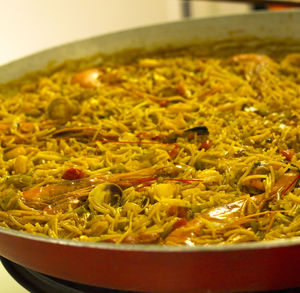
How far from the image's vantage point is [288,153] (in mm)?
1600

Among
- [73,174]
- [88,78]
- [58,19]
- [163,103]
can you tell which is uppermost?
[58,19]

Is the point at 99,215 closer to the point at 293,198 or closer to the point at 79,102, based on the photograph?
the point at 293,198

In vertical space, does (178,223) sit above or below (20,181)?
below

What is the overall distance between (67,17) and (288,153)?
2.99 meters

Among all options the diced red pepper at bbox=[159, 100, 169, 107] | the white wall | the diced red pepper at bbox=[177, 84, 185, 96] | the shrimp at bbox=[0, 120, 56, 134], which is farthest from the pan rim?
the white wall

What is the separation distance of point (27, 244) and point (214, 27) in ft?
5.91

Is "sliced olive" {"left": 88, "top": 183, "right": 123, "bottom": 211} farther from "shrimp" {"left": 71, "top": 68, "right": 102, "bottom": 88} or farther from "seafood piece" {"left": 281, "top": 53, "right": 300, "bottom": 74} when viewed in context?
"seafood piece" {"left": 281, "top": 53, "right": 300, "bottom": 74}

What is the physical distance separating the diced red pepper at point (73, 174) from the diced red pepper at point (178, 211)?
0.37 m

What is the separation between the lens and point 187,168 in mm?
1569

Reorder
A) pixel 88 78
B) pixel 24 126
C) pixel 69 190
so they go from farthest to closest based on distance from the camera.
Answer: pixel 88 78
pixel 24 126
pixel 69 190

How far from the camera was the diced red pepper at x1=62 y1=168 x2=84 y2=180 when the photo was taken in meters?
1.59

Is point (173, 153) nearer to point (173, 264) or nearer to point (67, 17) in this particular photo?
point (173, 264)

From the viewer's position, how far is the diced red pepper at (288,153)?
1.58 metres

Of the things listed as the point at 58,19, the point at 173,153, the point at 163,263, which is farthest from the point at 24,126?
the point at 58,19
